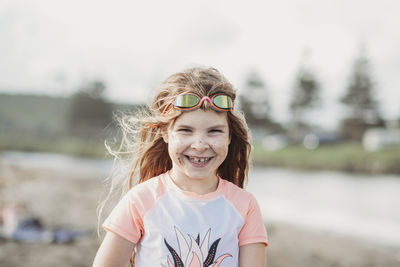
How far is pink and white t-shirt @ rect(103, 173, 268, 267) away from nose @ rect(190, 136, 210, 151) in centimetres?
26

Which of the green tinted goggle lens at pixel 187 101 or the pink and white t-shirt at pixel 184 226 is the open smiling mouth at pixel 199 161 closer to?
the pink and white t-shirt at pixel 184 226

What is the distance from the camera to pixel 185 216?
7.44 feet

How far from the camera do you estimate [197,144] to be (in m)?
2.30

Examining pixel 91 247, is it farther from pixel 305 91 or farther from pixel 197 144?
pixel 305 91

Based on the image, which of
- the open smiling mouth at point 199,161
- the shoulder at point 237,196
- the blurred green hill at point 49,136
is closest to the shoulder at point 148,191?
the open smiling mouth at point 199,161

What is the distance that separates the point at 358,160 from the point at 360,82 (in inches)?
683

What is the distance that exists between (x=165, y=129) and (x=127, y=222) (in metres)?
0.60

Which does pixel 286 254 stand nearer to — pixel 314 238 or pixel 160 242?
pixel 314 238

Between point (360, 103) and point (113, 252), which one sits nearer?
point (113, 252)

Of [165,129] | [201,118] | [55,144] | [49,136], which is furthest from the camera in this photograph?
[49,136]

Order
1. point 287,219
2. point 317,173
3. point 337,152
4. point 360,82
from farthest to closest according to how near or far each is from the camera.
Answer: point 360,82
point 337,152
point 317,173
point 287,219

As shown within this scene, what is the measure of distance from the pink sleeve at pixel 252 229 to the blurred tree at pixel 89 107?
58914 millimetres

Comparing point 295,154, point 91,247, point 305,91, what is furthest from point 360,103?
point 91,247

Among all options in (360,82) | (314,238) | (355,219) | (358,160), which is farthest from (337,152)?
(314,238)
